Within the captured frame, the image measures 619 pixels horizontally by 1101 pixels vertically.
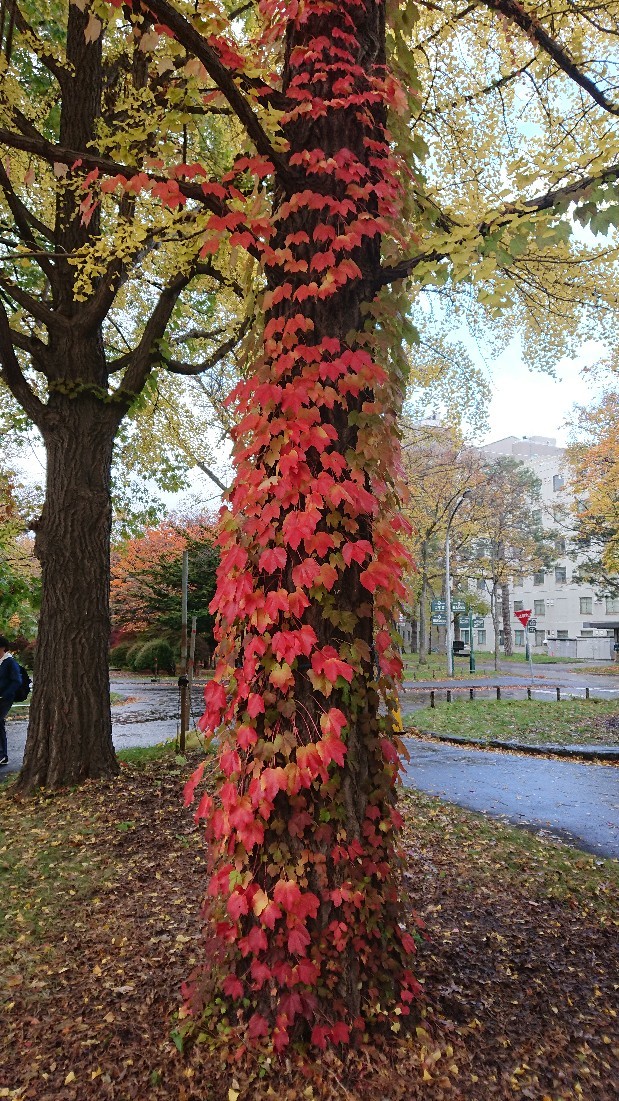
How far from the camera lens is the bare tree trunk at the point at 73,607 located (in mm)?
6504

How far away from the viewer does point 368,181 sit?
3.15 meters

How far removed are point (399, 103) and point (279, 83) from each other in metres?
0.98

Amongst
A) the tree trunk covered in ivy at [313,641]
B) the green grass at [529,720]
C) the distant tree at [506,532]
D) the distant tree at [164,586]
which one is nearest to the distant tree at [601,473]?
the distant tree at [506,532]

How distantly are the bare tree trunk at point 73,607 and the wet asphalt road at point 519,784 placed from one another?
7.31 feet

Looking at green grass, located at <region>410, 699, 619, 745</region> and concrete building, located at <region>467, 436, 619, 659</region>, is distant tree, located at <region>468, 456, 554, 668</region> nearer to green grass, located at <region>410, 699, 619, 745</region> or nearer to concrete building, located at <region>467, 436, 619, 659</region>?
concrete building, located at <region>467, 436, 619, 659</region>

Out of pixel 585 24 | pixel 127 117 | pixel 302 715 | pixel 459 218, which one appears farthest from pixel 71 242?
pixel 302 715

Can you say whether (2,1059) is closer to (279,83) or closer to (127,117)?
(279,83)

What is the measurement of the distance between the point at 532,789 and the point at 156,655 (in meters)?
17.8

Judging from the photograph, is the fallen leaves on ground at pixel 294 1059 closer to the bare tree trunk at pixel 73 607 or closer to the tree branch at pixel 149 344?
the bare tree trunk at pixel 73 607

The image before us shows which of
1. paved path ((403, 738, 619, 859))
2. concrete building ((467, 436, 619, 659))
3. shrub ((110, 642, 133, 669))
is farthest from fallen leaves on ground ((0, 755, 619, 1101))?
concrete building ((467, 436, 619, 659))

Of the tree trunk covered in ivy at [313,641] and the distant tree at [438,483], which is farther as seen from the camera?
the distant tree at [438,483]

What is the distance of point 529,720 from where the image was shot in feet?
40.9

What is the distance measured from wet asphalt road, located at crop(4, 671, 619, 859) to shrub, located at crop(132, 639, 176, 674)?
1119cm

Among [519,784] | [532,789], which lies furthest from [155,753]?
[532,789]
